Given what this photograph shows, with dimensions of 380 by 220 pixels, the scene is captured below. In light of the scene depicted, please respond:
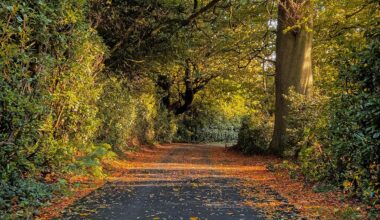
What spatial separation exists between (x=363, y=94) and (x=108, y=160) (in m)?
10.7

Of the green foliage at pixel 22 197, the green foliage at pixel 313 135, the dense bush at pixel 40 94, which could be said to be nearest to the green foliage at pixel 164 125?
the green foliage at pixel 313 135

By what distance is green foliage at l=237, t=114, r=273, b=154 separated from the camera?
65.6ft

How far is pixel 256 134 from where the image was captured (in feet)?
67.6

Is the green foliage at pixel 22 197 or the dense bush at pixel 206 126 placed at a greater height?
the dense bush at pixel 206 126

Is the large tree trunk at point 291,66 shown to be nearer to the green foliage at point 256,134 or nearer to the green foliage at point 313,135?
the green foliage at point 313,135

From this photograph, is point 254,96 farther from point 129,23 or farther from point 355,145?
point 355,145

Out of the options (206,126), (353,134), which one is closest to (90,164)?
(353,134)

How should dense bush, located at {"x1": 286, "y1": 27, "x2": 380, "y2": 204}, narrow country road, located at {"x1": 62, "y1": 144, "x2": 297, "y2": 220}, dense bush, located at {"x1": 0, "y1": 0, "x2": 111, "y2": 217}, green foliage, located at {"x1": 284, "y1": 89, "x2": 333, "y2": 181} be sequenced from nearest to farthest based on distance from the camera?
dense bush, located at {"x1": 286, "y1": 27, "x2": 380, "y2": 204}
dense bush, located at {"x1": 0, "y1": 0, "x2": 111, "y2": 217}
narrow country road, located at {"x1": 62, "y1": 144, "x2": 297, "y2": 220}
green foliage, located at {"x1": 284, "y1": 89, "x2": 333, "y2": 181}

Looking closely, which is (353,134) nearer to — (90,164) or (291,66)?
(90,164)

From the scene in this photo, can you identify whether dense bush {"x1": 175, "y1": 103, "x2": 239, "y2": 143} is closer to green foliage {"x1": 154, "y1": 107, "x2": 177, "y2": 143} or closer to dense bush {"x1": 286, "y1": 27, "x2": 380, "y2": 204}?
green foliage {"x1": 154, "y1": 107, "x2": 177, "y2": 143}

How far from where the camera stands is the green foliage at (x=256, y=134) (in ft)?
65.6

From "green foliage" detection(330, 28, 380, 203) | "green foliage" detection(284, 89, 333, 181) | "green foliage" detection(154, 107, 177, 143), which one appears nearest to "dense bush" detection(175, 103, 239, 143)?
"green foliage" detection(154, 107, 177, 143)

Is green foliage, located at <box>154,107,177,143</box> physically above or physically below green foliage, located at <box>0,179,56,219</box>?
above

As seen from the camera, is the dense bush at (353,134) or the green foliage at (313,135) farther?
the green foliage at (313,135)
